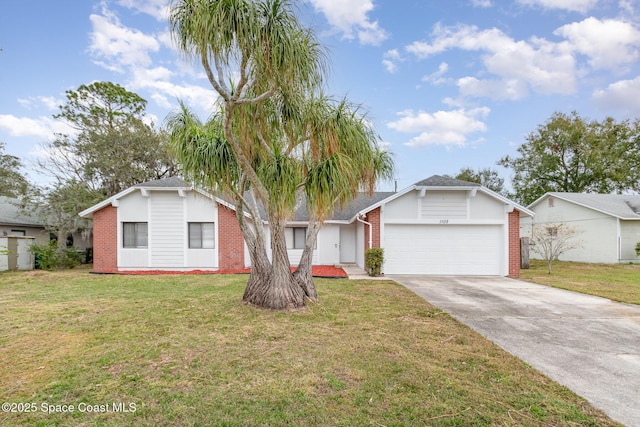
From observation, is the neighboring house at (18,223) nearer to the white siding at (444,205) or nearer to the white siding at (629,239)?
the white siding at (444,205)

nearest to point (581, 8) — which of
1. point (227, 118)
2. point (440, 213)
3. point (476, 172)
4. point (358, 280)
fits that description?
point (440, 213)

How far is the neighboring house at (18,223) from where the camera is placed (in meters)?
15.6

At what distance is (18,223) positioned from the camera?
15719mm

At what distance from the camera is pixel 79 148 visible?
17062mm

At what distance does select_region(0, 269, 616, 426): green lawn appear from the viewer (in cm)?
269

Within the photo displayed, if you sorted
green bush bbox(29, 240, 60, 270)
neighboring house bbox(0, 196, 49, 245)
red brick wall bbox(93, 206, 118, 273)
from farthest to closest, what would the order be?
Answer: neighboring house bbox(0, 196, 49, 245), green bush bbox(29, 240, 60, 270), red brick wall bbox(93, 206, 118, 273)

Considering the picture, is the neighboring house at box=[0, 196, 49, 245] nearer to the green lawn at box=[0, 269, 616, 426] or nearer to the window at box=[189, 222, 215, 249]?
the window at box=[189, 222, 215, 249]

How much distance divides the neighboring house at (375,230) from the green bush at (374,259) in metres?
0.43

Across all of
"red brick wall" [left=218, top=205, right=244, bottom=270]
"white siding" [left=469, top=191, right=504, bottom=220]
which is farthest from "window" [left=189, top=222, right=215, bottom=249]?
"white siding" [left=469, top=191, right=504, bottom=220]

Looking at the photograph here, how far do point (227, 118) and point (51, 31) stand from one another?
947 cm

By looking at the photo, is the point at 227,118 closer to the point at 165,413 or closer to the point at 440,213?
the point at 165,413

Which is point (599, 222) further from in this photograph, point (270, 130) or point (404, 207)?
point (270, 130)

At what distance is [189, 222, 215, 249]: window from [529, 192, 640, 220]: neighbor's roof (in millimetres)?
20982

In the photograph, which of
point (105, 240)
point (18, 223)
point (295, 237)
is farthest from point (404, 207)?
point (18, 223)
